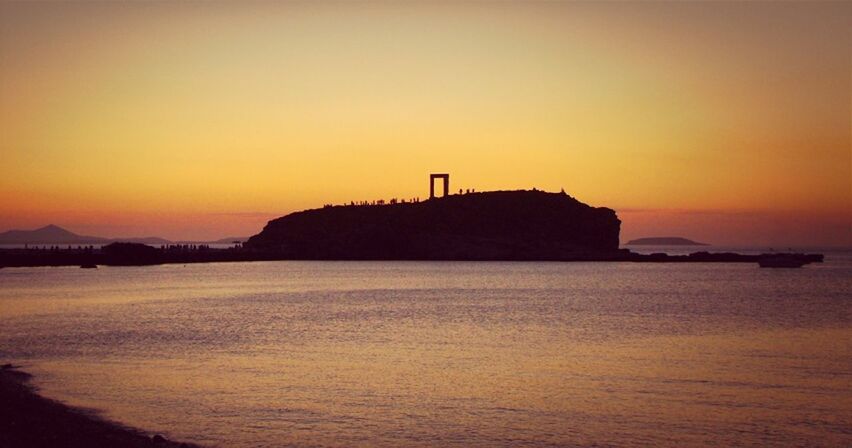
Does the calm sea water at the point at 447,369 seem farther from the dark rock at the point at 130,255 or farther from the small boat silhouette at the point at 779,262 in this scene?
the small boat silhouette at the point at 779,262

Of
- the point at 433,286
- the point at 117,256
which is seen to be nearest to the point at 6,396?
the point at 433,286

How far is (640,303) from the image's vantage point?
73562 millimetres

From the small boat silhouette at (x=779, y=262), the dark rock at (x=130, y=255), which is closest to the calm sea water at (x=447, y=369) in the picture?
the dark rock at (x=130, y=255)

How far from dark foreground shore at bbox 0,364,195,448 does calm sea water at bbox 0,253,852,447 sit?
4.16 feet

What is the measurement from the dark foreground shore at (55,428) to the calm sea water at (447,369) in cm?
127

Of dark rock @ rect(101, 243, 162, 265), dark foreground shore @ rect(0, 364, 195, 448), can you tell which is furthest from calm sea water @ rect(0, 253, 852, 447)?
dark rock @ rect(101, 243, 162, 265)

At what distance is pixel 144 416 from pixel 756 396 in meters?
19.1

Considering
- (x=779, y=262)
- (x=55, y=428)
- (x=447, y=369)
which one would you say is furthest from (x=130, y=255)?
(x=55, y=428)

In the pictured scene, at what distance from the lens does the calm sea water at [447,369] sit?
23156 millimetres

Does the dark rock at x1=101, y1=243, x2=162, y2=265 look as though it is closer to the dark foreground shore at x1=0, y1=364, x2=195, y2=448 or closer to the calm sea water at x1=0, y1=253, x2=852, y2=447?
the calm sea water at x1=0, y1=253, x2=852, y2=447

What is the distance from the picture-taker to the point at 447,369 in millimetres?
33719

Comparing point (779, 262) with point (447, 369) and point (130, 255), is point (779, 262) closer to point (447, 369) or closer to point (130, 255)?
point (130, 255)

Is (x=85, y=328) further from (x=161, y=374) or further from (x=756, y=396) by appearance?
(x=756, y=396)

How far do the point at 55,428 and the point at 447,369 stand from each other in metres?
16.5
